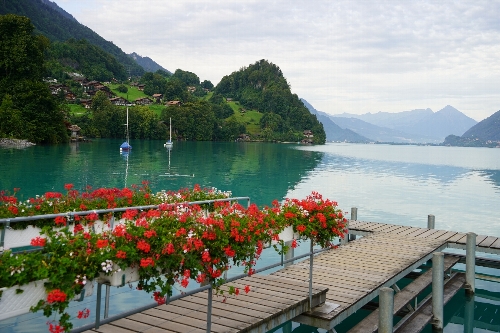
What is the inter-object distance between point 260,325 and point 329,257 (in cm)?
612

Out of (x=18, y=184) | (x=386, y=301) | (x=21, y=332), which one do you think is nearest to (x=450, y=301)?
(x=386, y=301)

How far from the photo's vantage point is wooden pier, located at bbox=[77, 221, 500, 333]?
24.5ft

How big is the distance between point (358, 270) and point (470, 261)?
14.7 ft

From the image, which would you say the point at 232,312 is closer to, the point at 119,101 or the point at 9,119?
the point at 9,119

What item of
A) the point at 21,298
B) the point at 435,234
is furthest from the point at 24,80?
the point at 21,298

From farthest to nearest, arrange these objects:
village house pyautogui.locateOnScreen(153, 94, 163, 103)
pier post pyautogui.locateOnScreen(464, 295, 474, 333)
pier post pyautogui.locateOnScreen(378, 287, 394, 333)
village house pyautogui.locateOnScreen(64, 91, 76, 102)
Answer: village house pyautogui.locateOnScreen(153, 94, 163, 103), village house pyautogui.locateOnScreen(64, 91, 76, 102), pier post pyautogui.locateOnScreen(464, 295, 474, 333), pier post pyautogui.locateOnScreen(378, 287, 394, 333)

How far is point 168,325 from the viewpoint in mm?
7227

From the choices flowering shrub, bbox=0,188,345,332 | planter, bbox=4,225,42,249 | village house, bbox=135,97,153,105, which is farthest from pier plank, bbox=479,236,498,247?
village house, bbox=135,97,153,105

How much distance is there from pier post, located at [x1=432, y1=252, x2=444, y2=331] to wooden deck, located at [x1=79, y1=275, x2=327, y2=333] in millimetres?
3795

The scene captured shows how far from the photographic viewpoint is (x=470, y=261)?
1454 cm

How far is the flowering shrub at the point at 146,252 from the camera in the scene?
4.87 meters

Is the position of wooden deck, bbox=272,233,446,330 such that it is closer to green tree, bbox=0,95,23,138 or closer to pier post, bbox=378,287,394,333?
pier post, bbox=378,287,394,333

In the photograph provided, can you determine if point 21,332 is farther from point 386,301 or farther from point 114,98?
point 114,98

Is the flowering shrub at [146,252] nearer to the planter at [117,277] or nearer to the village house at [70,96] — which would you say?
the planter at [117,277]
